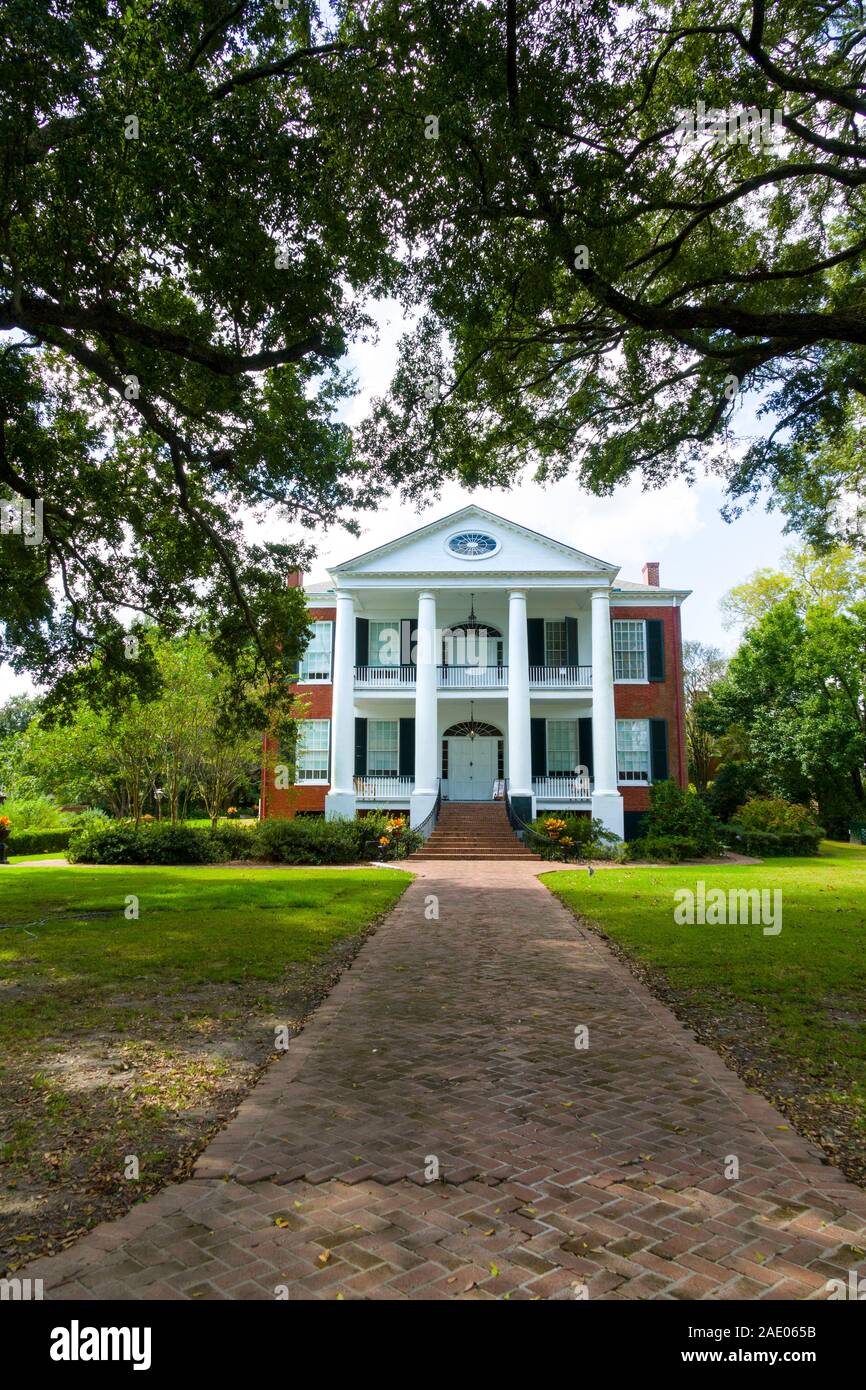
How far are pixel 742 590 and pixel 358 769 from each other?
23.4 metres

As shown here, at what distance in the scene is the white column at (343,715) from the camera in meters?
26.4

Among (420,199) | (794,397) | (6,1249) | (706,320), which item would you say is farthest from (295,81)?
(6,1249)

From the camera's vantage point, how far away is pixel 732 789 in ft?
110

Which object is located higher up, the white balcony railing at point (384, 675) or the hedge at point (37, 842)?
the white balcony railing at point (384, 675)

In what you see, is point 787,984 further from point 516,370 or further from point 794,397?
point 516,370

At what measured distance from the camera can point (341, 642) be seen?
27406 mm

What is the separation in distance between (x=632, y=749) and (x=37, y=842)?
69.5 feet

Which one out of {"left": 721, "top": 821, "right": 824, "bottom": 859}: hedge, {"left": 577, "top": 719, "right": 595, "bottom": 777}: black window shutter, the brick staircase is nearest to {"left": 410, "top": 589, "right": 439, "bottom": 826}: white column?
the brick staircase

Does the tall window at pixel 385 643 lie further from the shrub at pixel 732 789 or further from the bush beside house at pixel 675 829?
the shrub at pixel 732 789

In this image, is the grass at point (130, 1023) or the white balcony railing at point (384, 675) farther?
the white balcony railing at point (384, 675)

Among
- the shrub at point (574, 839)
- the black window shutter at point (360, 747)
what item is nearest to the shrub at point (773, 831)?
the shrub at point (574, 839)

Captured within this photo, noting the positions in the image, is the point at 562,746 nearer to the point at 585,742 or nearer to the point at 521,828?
the point at 585,742

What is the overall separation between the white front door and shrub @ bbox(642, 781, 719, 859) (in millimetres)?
6027

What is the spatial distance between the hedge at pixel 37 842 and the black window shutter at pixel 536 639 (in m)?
17.0
